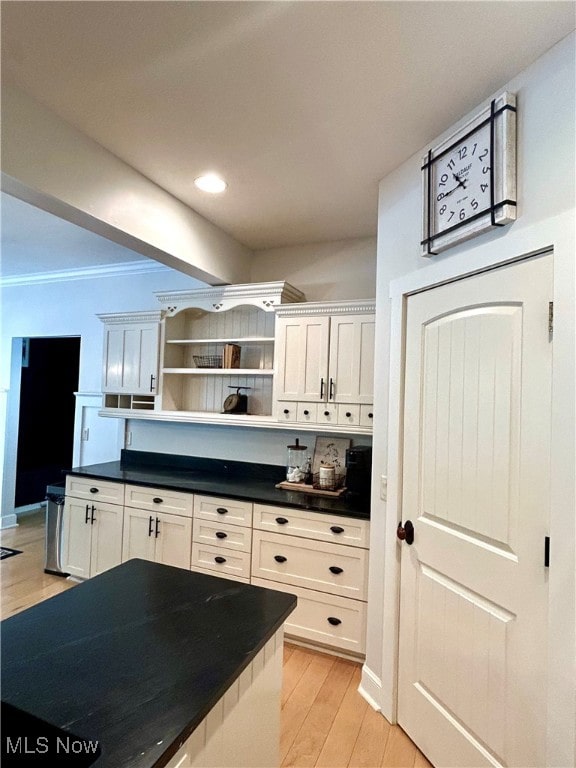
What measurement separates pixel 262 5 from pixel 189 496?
2.63m

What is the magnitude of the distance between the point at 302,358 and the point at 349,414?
0.52m

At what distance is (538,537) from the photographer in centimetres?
137

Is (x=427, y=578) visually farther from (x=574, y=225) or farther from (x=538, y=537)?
(x=574, y=225)

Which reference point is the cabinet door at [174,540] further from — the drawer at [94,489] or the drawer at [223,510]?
the drawer at [94,489]

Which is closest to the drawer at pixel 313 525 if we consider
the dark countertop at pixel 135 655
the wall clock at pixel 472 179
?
the dark countertop at pixel 135 655

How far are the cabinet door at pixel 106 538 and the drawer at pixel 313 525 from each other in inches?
46.7

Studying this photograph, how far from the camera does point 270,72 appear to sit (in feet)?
5.06

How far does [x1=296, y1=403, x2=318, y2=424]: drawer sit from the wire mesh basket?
2.91ft

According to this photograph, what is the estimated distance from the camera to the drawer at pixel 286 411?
2.93 meters

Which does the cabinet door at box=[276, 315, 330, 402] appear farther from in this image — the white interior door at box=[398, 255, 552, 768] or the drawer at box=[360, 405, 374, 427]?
the white interior door at box=[398, 255, 552, 768]

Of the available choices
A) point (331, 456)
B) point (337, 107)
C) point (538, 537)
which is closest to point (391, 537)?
point (538, 537)

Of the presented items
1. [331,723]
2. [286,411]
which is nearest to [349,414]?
[286,411]

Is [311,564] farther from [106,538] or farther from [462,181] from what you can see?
Answer: [462,181]

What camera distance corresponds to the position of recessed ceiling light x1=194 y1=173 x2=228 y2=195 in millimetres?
2316
